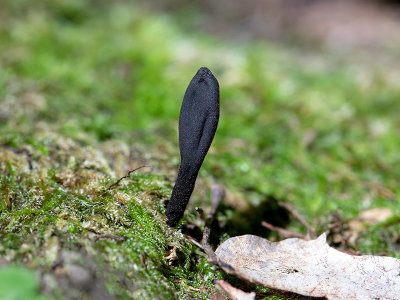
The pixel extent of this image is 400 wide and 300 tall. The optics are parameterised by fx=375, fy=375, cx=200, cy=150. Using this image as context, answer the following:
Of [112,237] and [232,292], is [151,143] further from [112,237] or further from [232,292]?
[232,292]

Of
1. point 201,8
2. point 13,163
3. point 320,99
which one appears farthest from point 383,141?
point 201,8

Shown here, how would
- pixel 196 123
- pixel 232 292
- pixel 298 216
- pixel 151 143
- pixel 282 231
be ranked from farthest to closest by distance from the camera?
1. pixel 151 143
2. pixel 298 216
3. pixel 282 231
4. pixel 196 123
5. pixel 232 292

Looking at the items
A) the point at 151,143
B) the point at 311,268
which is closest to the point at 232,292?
the point at 311,268

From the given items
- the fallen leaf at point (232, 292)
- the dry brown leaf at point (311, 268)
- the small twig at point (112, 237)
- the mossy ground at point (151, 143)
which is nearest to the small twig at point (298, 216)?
the mossy ground at point (151, 143)

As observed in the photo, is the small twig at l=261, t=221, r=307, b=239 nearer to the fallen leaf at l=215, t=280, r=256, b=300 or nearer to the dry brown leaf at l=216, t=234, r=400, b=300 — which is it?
the dry brown leaf at l=216, t=234, r=400, b=300

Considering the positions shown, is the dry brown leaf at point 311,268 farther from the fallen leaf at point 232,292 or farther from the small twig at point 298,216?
the small twig at point 298,216

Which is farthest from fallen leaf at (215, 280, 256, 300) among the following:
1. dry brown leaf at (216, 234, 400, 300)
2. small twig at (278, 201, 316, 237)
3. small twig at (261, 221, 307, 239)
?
small twig at (278, 201, 316, 237)
